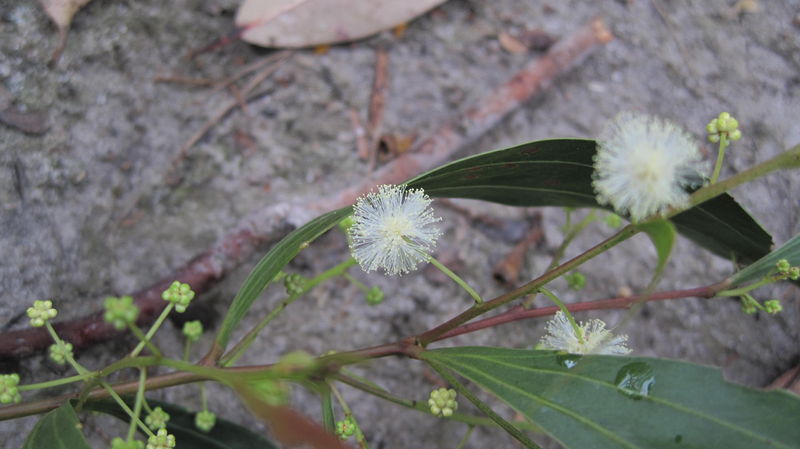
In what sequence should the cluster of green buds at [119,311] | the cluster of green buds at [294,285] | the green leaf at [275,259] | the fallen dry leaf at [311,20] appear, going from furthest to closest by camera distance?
the fallen dry leaf at [311,20] < the cluster of green buds at [294,285] < the green leaf at [275,259] < the cluster of green buds at [119,311]

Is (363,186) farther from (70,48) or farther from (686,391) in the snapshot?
(686,391)

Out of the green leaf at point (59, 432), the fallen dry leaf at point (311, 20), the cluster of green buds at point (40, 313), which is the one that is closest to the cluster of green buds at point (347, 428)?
the green leaf at point (59, 432)

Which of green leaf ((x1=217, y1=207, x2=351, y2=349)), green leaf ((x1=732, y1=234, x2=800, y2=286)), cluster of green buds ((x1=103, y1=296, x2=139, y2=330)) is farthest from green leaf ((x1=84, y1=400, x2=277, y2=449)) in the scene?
green leaf ((x1=732, y1=234, x2=800, y2=286))

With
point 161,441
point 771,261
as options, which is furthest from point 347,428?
point 771,261

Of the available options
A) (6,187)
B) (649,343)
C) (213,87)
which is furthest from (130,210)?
(649,343)

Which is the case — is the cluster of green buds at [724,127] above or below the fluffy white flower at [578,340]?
above

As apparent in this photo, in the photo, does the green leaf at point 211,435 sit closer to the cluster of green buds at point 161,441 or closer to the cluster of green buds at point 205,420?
the cluster of green buds at point 205,420

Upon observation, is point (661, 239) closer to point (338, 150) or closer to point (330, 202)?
point (330, 202)
